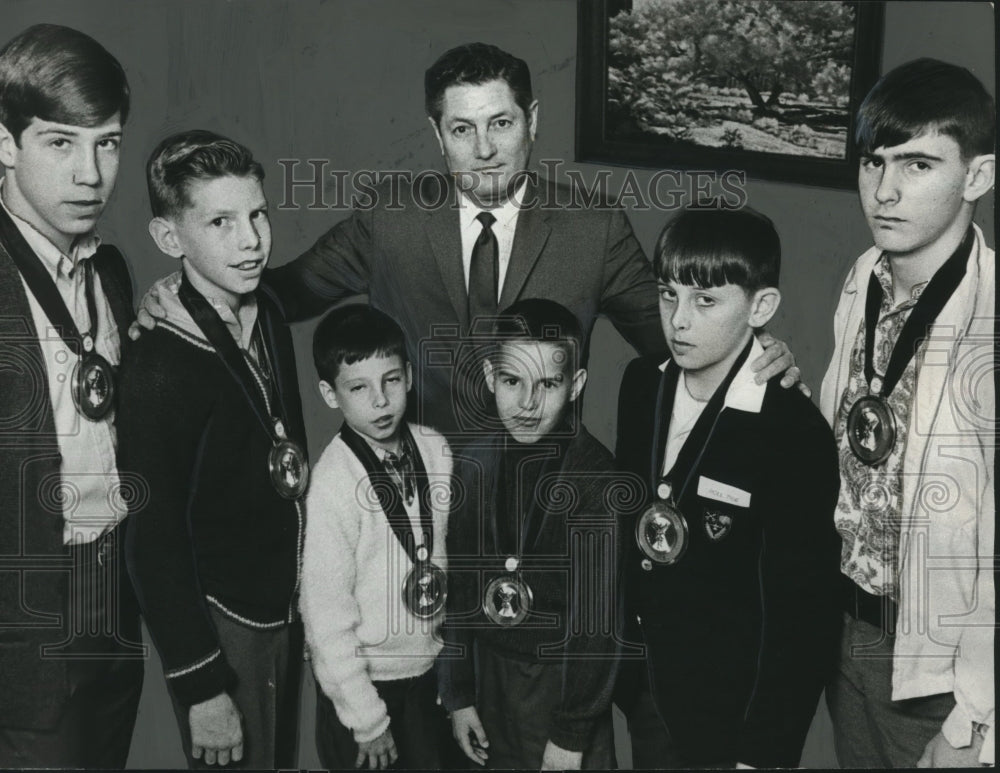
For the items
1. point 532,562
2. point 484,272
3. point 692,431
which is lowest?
point 532,562

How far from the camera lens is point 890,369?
250 cm

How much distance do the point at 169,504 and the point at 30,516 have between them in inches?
13.1

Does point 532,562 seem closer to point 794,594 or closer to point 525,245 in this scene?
point 794,594

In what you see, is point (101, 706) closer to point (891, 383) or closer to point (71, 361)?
point (71, 361)

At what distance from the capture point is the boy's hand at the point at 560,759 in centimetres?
248

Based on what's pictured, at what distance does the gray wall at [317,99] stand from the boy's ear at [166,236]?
2 centimetres

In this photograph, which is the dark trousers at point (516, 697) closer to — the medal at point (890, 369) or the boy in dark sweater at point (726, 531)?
the boy in dark sweater at point (726, 531)

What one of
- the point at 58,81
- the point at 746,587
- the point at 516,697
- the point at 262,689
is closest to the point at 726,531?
the point at 746,587

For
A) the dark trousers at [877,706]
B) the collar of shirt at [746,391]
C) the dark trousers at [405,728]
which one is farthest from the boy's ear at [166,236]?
the dark trousers at [877,706]

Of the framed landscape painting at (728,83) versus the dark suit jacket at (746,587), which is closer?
A: the dark suit jacket at (746,587)

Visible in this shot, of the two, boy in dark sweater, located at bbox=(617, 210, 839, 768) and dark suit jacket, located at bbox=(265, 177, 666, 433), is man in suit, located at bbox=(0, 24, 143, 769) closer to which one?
dark suit jacket, located at bbox=(265, 177, 666, 433)

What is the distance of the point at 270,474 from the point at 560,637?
2.49ft

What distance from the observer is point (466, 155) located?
2.48m

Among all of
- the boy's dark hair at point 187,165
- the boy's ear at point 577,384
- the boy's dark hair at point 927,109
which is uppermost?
the boy's dark hair at point 927,109
